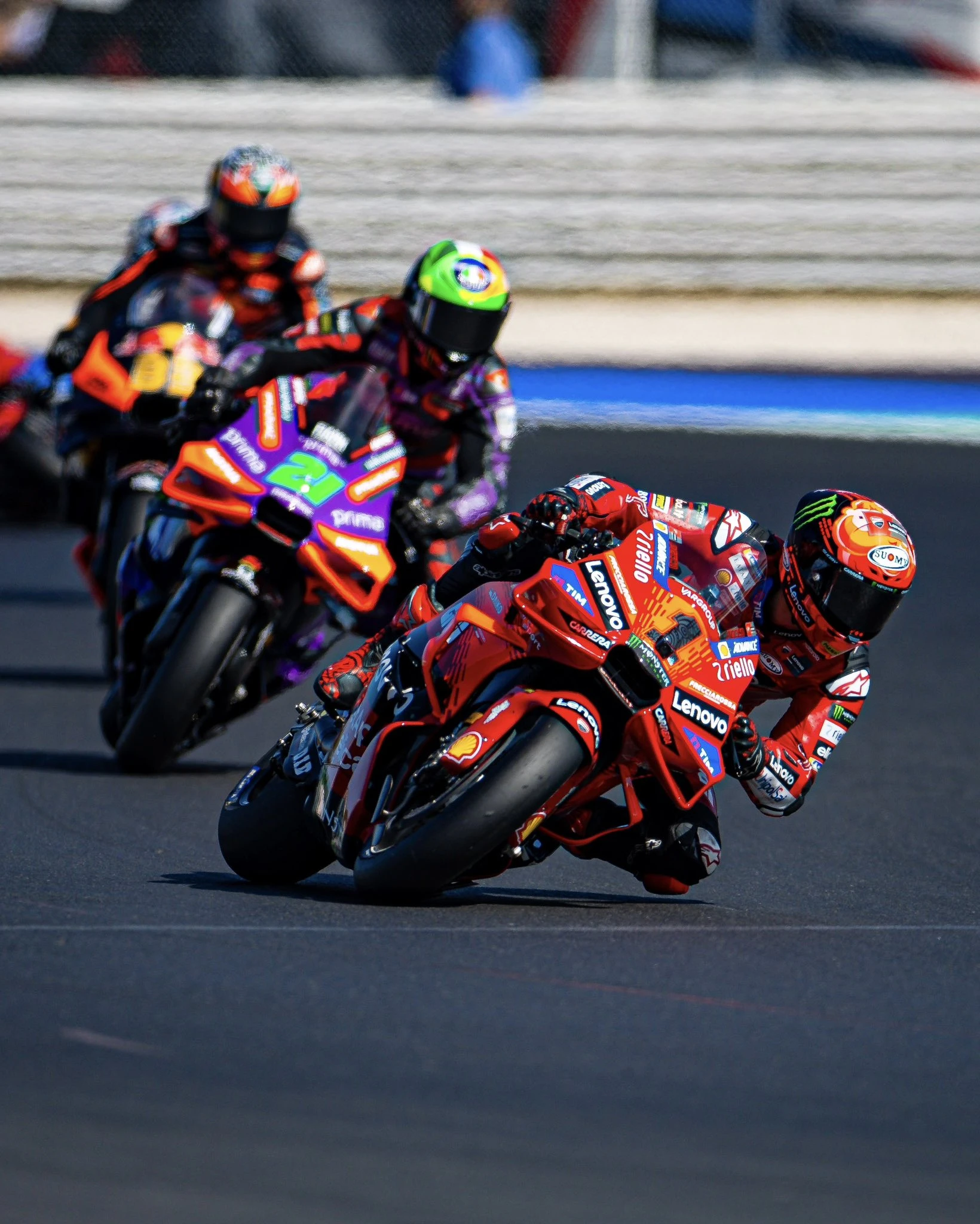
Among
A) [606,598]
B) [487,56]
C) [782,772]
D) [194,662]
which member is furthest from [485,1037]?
[487,56]

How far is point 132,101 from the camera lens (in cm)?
1755

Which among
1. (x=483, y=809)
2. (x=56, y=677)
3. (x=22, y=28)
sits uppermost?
(x=483, y=809)

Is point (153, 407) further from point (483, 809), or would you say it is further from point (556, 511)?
point (483, 809)

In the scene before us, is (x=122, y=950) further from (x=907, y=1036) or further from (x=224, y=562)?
(x=224, y=562)

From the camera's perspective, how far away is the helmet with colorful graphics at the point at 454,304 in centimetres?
802

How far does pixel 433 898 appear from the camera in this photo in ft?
18.5

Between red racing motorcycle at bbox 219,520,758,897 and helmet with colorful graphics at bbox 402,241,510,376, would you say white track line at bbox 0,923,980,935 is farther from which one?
helmet with colorful graphics at bbox 402,241,510,376

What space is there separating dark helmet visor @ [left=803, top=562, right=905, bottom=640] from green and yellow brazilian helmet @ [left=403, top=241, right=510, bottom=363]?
104 inches

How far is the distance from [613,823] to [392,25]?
12.8m

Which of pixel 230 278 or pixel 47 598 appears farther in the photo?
pixel 47 598

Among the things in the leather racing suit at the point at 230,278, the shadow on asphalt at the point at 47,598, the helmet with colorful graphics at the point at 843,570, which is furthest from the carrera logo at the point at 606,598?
the shadow on asphalt at the point at 47,598

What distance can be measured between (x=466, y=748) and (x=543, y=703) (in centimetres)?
19

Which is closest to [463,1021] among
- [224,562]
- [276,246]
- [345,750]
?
[345,750]

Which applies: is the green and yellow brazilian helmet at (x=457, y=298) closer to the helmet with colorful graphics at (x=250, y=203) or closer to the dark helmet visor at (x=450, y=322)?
the dark helmet visor at (x=450, y=322)
